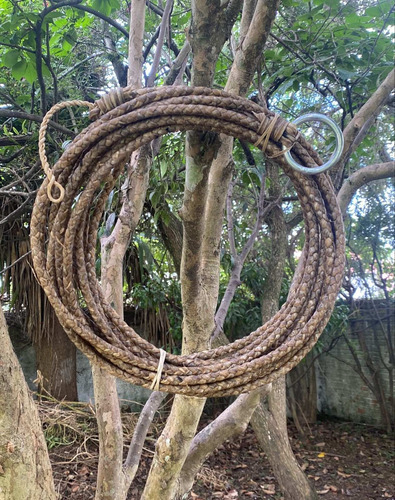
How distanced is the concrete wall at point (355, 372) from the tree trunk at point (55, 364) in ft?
7.04

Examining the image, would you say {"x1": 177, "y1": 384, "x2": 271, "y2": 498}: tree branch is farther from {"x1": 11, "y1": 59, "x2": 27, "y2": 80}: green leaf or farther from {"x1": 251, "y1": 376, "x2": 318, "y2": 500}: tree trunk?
{"x1": 11, "y1": 59, "x2": 27, "y2": 80}: green leaf

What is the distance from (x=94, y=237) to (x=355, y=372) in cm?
363

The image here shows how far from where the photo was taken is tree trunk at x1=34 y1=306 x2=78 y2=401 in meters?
3.35

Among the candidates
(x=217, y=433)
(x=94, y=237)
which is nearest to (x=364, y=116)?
(x=94, y=237)

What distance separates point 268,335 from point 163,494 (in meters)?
0.91

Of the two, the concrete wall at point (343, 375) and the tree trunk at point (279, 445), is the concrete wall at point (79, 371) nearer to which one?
the concrete wall at point (343, 375)

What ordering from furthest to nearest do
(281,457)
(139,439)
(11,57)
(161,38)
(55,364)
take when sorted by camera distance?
(55,364) → (281,457) → (139,439) → (11,57) → (161,38)

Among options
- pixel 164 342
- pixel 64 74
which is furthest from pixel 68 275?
pixel 164 342

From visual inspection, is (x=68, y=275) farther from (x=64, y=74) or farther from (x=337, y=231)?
(x=64, y=74)

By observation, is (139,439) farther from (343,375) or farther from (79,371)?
(343,375)

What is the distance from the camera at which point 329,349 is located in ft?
12.7

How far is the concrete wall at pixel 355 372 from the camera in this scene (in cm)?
381

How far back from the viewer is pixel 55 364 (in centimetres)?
337

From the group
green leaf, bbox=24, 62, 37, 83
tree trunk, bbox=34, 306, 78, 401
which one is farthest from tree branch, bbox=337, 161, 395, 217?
tree trunk, bbox=34, 306, 78, 401
